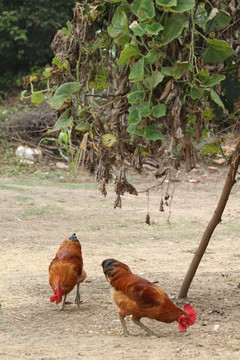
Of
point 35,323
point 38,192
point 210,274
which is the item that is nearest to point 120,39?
point 35,323

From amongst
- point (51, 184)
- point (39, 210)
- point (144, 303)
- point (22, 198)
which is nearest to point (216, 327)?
point (144, 303)

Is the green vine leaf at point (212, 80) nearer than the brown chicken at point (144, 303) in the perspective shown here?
Yes

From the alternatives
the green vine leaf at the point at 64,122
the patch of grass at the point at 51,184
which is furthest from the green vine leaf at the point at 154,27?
the patch of grass at the point at 51,184

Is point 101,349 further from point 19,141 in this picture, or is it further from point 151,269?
point 19,141

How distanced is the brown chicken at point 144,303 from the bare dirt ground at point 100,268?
0.50ft

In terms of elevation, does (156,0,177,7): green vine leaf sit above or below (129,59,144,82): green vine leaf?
above

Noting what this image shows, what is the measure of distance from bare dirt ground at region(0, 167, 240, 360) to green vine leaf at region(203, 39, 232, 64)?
1.83 meters

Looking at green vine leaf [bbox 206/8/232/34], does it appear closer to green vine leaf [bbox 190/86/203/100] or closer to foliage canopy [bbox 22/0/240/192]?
foliage canopy [bbox 22/0/240/192]

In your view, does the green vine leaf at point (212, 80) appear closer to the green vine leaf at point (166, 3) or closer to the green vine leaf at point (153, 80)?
the green vine leaf at point (153, 80)

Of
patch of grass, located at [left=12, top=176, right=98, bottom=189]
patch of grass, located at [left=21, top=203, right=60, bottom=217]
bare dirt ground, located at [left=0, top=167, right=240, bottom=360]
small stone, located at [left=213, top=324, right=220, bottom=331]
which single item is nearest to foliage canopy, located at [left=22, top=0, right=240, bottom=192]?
bare dirt ground, located at [left=0, top=167, right=240, bottom=360]

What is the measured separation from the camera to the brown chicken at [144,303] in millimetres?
4035

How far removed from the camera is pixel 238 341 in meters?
3.89

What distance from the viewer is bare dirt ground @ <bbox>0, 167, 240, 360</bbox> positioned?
391cm

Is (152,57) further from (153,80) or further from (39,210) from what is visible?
(39,210)
